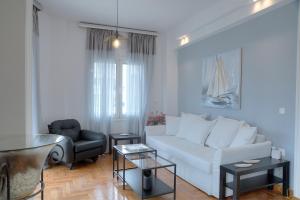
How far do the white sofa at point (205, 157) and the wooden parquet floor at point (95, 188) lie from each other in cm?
14

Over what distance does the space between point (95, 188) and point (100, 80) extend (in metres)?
2.50

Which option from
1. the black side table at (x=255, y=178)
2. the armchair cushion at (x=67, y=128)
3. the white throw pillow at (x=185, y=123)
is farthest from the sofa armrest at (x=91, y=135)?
the black side table at (x=255, y=178)

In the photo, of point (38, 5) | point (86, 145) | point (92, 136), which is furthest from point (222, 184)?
point (38, 5)

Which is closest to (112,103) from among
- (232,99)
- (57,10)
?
(57,10)

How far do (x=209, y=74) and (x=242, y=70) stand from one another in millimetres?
790

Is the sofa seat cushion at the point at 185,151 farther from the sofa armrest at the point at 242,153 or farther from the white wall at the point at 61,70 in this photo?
the white wall at the point at 61,70

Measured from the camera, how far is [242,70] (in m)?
3.62

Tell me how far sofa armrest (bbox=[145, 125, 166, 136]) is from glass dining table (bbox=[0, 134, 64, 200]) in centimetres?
336

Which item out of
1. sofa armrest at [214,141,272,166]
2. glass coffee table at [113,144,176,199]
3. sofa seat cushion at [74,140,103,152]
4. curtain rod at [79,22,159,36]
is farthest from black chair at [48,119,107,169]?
sofa armrest at [214,141,272,166]

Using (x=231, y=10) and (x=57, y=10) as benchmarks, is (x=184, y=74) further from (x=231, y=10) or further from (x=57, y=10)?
(x=57, y=10)

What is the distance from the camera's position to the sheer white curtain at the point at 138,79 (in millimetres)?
5246

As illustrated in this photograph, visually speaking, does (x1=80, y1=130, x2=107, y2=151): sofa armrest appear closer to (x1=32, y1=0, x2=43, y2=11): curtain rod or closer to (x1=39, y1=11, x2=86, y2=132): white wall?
(x1=39, y1=11, x2=86, y2=132): white wall

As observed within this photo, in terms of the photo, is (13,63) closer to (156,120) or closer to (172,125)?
(172,125)

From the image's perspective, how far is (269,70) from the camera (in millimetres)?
3205
